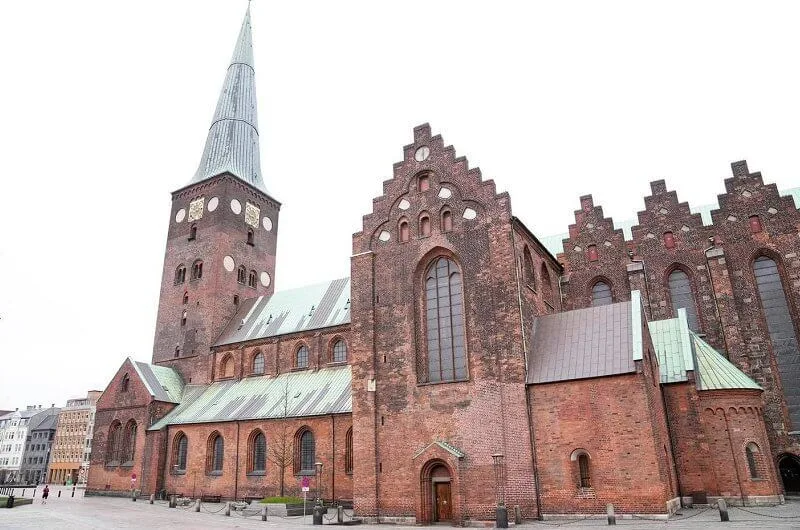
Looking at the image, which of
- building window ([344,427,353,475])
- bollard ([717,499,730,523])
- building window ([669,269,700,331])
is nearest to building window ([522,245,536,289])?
building window ([669,269,700,331])

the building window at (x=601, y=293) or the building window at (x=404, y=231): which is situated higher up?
the building window at (x=404, y=231)

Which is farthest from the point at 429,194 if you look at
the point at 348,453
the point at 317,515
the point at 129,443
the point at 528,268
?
the point at 129,443

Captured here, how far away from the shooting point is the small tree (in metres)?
→ 35.8

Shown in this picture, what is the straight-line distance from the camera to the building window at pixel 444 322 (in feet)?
91.9

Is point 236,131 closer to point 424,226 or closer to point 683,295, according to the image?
point 424,226

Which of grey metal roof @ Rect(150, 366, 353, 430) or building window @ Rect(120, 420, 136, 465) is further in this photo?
building window @ Rect(120, 420, 136, 465)

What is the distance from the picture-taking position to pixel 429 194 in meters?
30.9

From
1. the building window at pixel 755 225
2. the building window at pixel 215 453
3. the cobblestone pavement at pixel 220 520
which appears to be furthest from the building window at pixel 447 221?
the building window at pixel 215 453

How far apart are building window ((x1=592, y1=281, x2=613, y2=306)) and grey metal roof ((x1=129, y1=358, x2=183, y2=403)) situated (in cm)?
3223

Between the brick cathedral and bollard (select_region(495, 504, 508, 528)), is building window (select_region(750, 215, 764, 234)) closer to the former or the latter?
the brick cathedral

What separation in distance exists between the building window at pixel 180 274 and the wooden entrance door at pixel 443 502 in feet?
117

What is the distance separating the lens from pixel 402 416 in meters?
28.0

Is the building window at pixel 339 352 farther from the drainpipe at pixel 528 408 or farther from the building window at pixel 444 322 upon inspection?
the drainpipe at pixel 528 408

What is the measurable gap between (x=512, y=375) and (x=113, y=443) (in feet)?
115
